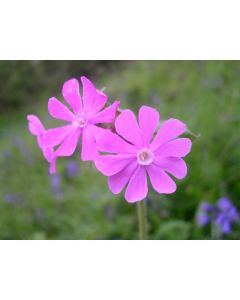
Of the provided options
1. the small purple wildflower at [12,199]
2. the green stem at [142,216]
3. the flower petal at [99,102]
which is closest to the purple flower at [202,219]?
the green stem at [142,216]

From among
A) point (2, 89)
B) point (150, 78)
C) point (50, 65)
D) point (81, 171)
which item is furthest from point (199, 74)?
point (2, 89)

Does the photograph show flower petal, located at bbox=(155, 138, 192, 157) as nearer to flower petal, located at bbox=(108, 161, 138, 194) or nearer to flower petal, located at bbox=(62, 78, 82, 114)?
flower petal, located at bbox=(108, 161, 138, 194)

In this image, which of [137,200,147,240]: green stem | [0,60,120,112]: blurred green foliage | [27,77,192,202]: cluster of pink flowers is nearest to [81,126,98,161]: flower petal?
[27,77,192,202]: cluster of pink flowers

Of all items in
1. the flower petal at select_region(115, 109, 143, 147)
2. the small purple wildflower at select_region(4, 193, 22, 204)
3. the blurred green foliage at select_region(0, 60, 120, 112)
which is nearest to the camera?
the flower petal at select_region(115, 109, 143, 147)

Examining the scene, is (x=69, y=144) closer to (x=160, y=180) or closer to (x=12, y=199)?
(x=160, y=180)

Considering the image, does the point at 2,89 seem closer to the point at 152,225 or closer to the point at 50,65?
the point at 50,65

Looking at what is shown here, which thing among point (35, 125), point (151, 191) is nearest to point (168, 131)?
point (35, 125)

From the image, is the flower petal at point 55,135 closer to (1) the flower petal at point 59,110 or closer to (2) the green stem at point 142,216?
(1) the flower petal at point 59,110

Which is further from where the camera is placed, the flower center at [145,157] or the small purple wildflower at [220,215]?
the small purple wildflower at [220,215]
